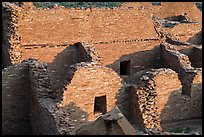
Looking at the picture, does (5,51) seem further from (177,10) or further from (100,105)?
(177,10)

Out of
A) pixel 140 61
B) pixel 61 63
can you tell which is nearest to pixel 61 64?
pixel 61 63

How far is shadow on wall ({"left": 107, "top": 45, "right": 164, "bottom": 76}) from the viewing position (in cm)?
1977

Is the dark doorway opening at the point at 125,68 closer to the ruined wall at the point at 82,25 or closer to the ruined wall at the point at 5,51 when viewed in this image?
the ruined wall at the point at 82,25

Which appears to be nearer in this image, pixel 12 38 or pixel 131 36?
pixel 12 38

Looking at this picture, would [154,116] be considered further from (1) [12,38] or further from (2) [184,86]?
(1) [12,38]

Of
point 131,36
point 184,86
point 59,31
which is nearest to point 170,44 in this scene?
point 131,36

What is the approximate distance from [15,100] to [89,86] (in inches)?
104

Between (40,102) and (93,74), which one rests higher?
(93,74)

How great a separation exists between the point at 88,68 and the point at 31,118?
270cm

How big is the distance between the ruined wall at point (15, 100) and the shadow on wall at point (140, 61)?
18.7 feet

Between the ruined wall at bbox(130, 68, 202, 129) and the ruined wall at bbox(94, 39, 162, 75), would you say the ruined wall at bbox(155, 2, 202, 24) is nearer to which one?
the ruined wall at bbox(94, 39, 162, 75)

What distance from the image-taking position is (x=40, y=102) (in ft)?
44.5

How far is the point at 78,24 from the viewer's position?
741 inches

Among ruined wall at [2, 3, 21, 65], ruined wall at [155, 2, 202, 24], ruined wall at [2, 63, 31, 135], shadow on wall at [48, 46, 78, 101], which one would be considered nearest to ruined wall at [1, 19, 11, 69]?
ruined wall at [2, 3, 21, 65]
